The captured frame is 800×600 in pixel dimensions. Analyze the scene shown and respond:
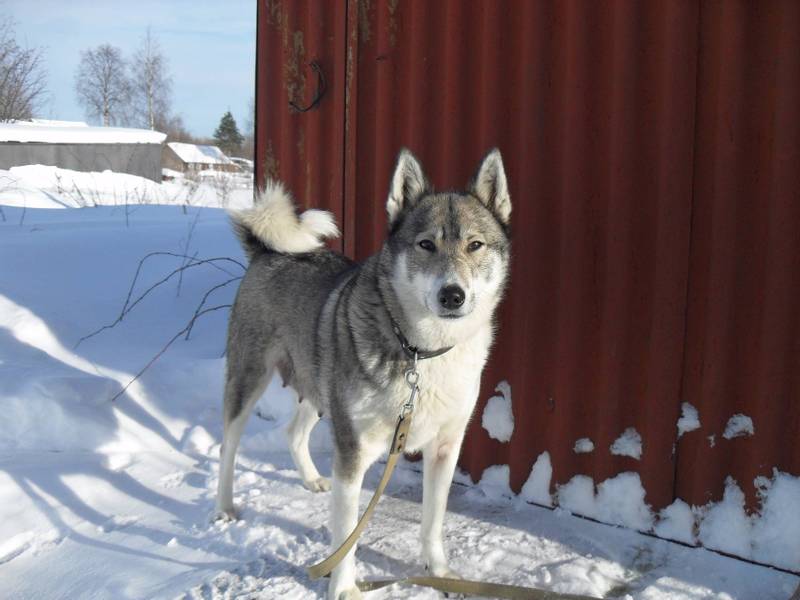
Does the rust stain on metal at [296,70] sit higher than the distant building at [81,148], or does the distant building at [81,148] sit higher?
the distant building at [81,148]

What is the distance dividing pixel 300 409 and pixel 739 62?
108 inches

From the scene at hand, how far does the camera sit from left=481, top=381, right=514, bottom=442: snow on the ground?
3797 mm

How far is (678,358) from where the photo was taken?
10.5 feet

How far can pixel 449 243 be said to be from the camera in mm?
2762

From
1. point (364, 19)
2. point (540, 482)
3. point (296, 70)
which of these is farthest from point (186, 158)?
point (540, 482)

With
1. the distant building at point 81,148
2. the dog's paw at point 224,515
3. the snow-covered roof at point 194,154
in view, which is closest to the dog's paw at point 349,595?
the dog's paw at point 224,515

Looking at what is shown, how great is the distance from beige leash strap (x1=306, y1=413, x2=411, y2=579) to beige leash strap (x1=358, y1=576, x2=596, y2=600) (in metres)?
0.25

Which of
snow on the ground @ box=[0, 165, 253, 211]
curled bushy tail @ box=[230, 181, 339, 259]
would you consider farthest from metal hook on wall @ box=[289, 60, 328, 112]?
snow on the ground @ box=[0, 165, 253, 211]

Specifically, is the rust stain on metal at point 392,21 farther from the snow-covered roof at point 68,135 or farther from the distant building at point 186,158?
the distant building at point 186,158

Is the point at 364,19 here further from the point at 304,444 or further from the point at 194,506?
the point at 194,506

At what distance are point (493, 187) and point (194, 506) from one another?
2.21m

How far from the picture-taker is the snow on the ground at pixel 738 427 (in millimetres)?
3037

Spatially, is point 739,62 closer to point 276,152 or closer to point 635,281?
point 635,281

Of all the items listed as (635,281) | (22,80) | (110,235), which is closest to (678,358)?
(635,281)
